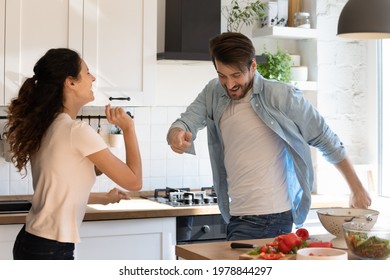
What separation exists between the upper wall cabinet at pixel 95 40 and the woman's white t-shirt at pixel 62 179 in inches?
57.7

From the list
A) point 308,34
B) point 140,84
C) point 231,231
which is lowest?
point 231,231

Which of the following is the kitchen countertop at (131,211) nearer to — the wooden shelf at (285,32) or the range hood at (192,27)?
the range hood at (192,27)

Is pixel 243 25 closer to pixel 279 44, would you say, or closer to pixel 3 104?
pixel 279 44

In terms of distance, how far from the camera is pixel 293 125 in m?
3.27

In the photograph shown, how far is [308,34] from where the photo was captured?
5.00 metres

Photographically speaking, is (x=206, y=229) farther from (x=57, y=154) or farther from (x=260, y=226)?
(x=57, y=154)

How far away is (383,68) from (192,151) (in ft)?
7.58

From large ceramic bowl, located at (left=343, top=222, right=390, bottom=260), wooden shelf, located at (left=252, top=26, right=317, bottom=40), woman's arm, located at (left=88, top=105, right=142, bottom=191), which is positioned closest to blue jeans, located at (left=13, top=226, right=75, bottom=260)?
woman's arm, located at (left=88, top=105, right=142, bottom=191)

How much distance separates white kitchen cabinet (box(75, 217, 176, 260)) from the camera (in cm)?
404

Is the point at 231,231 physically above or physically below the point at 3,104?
below

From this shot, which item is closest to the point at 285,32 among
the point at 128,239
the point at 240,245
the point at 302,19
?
the point at 302,19

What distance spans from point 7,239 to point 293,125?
169cm

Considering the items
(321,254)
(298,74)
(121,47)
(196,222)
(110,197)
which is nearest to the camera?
(321,254)
